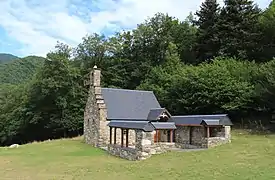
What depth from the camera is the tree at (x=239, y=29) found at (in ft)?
130

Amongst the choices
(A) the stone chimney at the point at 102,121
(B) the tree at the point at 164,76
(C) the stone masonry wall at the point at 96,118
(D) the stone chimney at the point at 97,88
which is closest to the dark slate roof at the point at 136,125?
(A) the stone chimney at the point at 102,121

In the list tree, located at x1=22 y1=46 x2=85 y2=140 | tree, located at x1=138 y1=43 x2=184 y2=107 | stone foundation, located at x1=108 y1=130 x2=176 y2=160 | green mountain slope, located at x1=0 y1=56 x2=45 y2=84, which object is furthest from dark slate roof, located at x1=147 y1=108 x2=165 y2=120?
green mountain slope, located at x1=0 y1=56 x2=45 y2=84

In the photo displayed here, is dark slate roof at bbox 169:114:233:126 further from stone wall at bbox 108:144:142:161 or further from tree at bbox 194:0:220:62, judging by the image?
tree at bbox 194:0:220:62

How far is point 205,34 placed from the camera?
4409 cm

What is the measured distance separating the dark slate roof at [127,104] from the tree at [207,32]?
1473 centimetres

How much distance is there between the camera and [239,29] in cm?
4075

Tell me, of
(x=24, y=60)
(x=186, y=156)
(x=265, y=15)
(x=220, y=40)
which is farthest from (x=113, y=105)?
(x=24, y=60)

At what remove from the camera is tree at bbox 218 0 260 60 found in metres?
39.7

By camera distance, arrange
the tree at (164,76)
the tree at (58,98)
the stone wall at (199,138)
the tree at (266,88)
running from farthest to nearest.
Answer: the tree at (58,98) < the tree at (164,76) < the tree at (266,88) < the stone wall at (199,138)

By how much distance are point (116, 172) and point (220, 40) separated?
29.8 m

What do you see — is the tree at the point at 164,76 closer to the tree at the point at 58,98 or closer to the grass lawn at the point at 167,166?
the tree at the point at 58,98

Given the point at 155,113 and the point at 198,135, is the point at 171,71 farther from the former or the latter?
the point at 198,135

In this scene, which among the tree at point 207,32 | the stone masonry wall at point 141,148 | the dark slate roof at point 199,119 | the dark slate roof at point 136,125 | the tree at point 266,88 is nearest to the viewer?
the stone masonry wall at point 141,148

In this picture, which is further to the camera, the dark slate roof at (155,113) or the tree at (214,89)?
the tree at (214,89)
